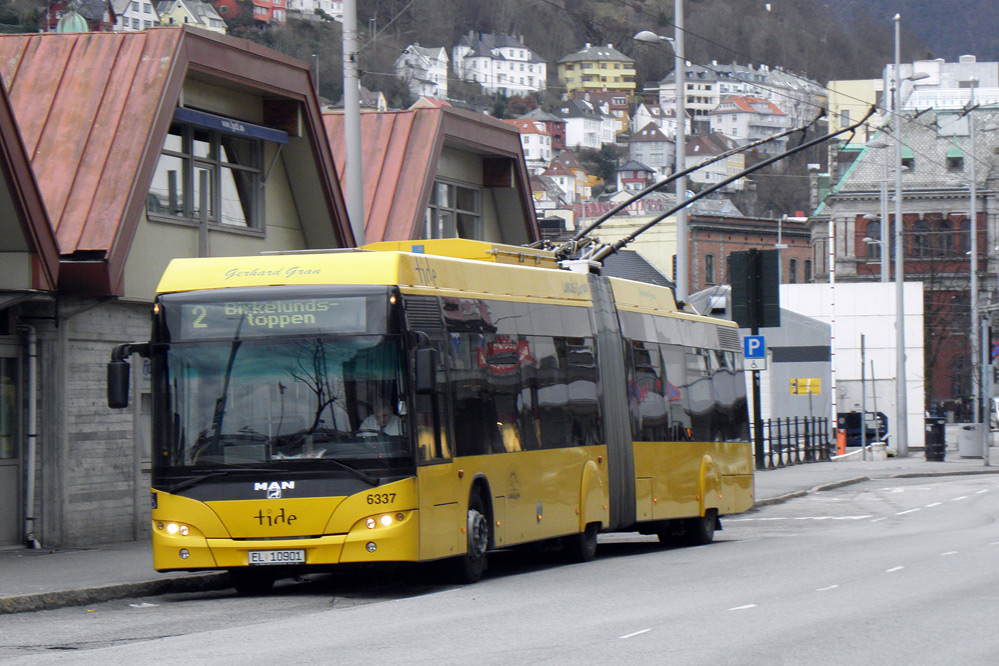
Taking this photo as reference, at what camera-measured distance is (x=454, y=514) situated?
1434cm

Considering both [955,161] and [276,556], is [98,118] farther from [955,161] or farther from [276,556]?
[955,161]

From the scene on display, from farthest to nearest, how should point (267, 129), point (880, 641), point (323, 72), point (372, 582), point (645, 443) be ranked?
point (323, 72), point (267, 129), point (645, 443), point (372, 582), point (880, 641)

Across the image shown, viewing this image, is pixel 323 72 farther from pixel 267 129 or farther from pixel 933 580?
pixel 933 580

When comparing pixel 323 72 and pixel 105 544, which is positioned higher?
pixel 323 72

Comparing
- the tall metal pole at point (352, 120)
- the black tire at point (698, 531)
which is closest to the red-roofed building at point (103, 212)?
the tall metal pole at point (352, 120)

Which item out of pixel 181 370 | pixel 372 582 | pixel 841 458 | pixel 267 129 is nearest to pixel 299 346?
pixel 181 370

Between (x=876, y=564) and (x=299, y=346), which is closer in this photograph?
(x=299, y=346)

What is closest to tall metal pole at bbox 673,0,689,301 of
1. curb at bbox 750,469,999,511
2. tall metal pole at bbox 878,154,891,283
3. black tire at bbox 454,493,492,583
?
curb at bbox 750,469,999,511

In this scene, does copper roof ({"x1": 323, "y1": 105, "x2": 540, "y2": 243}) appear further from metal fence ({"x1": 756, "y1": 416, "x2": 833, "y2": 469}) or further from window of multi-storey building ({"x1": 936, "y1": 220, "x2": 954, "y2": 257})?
window of multi-storey building ({"x1": 936, "y1": 220, "x2": 954, "y2": 257})

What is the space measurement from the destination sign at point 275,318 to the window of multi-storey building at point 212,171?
710 cm

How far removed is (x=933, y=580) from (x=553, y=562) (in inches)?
195

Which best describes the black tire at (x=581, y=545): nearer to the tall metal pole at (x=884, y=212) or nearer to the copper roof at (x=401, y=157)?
the copper roof at (x=401, y=157)

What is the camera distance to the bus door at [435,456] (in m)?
13.7

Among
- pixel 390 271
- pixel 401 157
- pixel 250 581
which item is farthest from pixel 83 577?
pixel 401 157
